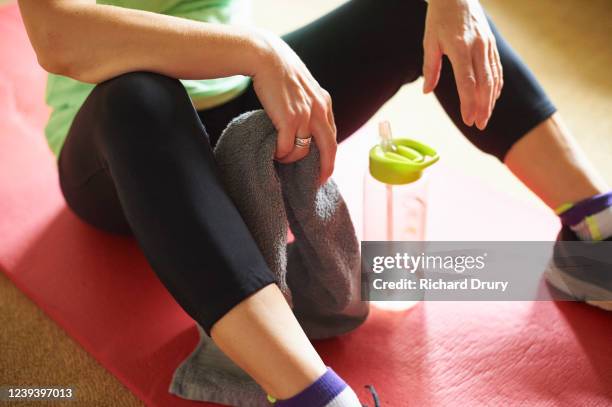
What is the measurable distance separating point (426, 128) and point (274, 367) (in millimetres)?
907

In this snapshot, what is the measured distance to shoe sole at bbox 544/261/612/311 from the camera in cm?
93

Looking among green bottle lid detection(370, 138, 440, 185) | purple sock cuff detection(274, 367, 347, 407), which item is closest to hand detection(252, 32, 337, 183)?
green bottle lid detection(370, 138, 440, 185)

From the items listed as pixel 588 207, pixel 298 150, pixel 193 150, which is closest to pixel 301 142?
pixel 298 150

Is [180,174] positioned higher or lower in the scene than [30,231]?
higher

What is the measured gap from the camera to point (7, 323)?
100 centimetres

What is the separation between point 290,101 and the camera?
0.74 m

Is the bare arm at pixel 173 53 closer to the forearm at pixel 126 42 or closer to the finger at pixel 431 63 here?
the forearm at pixel 126 42

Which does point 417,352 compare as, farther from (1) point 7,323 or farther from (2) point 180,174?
(1) point 7,323

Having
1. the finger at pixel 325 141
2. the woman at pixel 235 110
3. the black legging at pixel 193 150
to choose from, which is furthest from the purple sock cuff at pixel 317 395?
the finger at pixel 325 141

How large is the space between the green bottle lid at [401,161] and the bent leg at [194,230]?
26 cm

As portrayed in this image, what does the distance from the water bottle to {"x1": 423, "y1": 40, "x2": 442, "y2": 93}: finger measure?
81 millimetres

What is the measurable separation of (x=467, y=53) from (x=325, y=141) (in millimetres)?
209

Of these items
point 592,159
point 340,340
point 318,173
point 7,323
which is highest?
point 318,173

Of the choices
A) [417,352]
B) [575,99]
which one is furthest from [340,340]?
[575,99]
